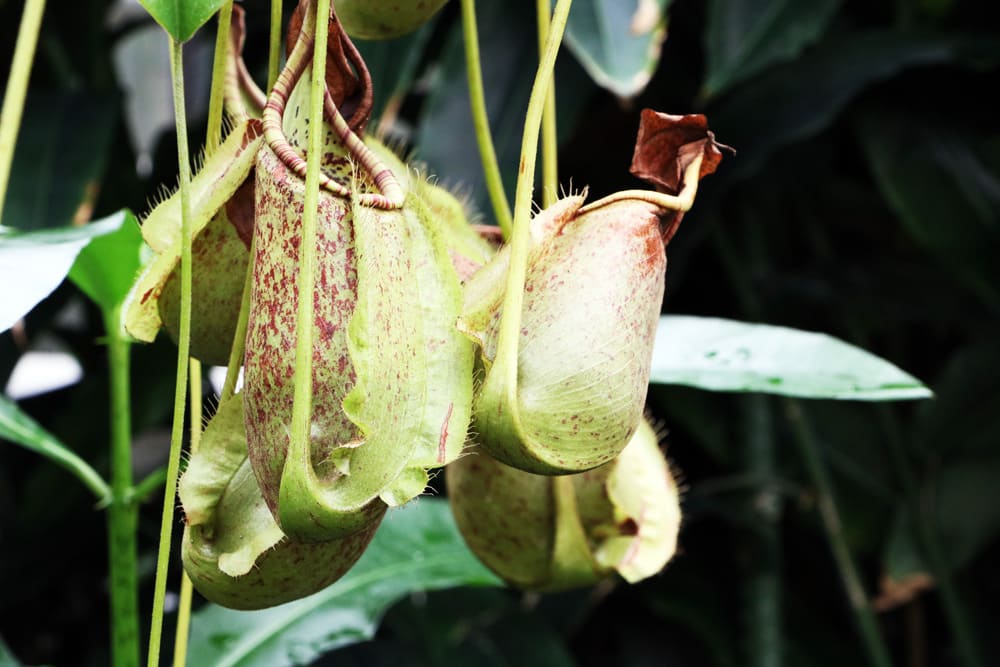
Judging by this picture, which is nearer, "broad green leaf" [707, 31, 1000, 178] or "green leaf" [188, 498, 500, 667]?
"green leaf" [188, 498, 500, 667]

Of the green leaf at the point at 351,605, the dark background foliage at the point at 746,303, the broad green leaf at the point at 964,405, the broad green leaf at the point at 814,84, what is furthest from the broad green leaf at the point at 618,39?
the broad green leaf at the point at 964,405

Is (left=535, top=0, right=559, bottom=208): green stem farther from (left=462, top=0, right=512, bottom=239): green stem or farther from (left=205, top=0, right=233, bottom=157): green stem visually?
(left=205, top=0, right=233, bottom=157): green stem

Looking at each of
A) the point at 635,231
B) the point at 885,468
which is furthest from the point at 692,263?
the point at 635,231

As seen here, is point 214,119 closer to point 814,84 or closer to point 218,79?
point 218,79

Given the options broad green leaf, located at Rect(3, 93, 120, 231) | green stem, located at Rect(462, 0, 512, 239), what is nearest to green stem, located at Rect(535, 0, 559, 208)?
green stem, located at Rect(462, 0, 512, 239)

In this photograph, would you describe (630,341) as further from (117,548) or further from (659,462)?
(117,548)
